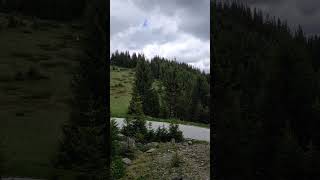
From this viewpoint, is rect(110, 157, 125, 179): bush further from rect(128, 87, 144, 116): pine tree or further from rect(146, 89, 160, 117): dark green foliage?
rect(146, 89, 160, 117): dark green foliage

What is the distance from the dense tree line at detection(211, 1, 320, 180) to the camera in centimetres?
657

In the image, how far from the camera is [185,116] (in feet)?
25.3

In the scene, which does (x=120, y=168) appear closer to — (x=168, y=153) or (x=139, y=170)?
(x=139, y=170)

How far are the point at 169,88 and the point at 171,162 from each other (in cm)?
119

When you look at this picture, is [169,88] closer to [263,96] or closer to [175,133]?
[175,133]

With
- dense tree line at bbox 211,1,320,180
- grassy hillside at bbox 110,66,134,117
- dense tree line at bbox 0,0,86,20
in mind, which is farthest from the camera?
grassy hillside at bbox 110,66,134,117

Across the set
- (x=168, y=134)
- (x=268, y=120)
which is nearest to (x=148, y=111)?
(x=168, y=134)

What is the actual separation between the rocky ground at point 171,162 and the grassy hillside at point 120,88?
69 cm

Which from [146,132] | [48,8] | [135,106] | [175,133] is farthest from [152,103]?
[48,8]

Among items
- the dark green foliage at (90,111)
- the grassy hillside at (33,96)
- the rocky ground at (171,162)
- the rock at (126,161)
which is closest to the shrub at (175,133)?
the rocky ground at (171,162)

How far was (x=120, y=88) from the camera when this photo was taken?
298 inches

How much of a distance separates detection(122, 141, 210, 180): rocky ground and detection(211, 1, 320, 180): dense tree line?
17.6 inches

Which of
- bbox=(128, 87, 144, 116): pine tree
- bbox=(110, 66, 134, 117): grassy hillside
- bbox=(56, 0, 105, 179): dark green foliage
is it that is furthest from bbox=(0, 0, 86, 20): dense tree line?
bbox=(128, 87, 144, 116): pine tree

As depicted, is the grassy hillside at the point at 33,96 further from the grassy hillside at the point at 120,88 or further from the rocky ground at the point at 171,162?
the rocky ground at the point at 171,162
